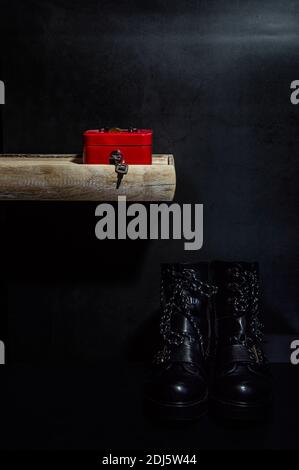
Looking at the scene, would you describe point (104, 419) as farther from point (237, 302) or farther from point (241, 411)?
point (237, 302)

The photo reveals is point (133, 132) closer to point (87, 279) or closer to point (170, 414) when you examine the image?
point (87, 279)

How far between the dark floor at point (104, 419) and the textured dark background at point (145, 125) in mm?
135

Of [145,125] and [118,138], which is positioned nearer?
[118,138]

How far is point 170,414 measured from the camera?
3.81ft

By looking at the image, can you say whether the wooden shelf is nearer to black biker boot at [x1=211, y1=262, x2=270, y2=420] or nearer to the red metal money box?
the red metal money box

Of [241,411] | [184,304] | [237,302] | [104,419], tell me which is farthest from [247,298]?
[104,419]

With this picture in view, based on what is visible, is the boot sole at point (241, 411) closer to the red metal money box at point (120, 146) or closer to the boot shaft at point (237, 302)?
the boot shaft at point (237, 302)

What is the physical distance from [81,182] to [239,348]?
48cm

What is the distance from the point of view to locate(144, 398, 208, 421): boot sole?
116cm

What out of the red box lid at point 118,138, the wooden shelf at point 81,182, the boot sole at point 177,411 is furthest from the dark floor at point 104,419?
Result: the red box lid at point 118,138

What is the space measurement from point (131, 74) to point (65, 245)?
1.44ft

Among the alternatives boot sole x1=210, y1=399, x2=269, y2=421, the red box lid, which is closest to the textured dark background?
the red box lid

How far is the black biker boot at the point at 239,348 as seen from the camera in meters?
1.17

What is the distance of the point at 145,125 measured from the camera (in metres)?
1.43
